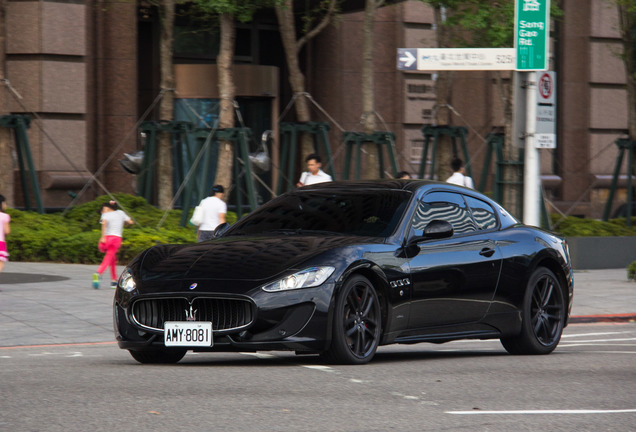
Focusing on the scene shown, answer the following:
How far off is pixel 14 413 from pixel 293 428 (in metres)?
1.56

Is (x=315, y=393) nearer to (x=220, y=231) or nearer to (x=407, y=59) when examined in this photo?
(x=220, y=231)

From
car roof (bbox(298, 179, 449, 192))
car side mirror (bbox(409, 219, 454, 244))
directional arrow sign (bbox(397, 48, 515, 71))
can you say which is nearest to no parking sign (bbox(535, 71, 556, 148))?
A: directional arrow sign (bbox(397, 48, 515, 71))

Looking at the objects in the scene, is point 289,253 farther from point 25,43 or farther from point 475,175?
point 475,175

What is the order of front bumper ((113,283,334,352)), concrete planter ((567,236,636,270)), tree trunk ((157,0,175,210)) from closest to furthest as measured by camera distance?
front bumper ((113,283,334,352)) → concrete planter ((567,236,636,270)) → tree trunk ((157,0,175,210))

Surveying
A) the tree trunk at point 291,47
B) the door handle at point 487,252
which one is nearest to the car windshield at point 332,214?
the door handle at point 487,252

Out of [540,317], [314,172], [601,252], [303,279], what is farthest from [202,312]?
[601,252]

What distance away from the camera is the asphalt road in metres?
6.03

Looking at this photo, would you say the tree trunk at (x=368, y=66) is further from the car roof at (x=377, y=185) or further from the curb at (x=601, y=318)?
the car roof at (x=377, y=185)

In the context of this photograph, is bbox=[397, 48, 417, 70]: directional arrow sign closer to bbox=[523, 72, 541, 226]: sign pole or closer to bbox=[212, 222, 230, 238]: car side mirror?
bbox=[523, 72, 541, 226]: sign pole

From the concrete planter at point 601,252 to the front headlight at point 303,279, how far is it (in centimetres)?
1519

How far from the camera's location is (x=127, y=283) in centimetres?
844

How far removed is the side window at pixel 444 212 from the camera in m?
9.19

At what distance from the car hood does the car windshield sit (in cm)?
26

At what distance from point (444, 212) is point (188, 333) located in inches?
104
